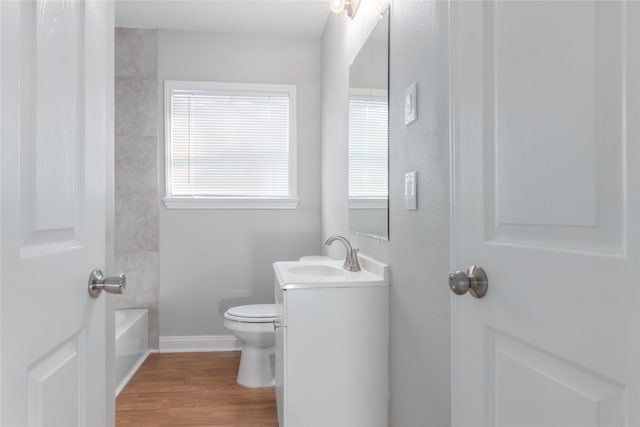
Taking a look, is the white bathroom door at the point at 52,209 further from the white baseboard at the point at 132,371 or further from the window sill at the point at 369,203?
the white baseboard at the point at 132,371

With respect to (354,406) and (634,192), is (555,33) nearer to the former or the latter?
(634,192)

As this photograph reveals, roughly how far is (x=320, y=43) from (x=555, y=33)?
3.04m

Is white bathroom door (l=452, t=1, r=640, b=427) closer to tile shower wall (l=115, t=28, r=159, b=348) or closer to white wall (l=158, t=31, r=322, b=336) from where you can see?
white wall (l=158, t=31, r=322, b=336)

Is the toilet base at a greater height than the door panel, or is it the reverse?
the door panel

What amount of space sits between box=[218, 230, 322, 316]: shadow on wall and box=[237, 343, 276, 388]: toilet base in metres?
0.76

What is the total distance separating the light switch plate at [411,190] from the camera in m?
1.46

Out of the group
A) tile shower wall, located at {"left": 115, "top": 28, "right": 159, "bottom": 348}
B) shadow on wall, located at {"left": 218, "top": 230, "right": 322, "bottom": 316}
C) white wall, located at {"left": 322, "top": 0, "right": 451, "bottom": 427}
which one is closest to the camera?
white wall, located at {"left": 322, "top": 0, "right": 451, "bottom": 427}

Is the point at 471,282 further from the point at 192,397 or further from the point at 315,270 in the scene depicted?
the point at 192,397

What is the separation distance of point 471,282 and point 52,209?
812mm

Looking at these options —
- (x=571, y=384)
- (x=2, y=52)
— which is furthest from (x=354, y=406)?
(x=2, y=52)

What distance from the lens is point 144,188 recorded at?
3.33 m

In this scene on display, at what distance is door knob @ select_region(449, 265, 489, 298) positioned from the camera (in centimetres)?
87

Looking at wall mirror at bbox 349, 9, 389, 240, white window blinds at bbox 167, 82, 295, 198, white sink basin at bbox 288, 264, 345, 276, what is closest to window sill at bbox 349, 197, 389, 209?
wall mirror at bbox 349, 9, 389, 240

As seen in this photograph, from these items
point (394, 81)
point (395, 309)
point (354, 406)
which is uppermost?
point (394, 81)
